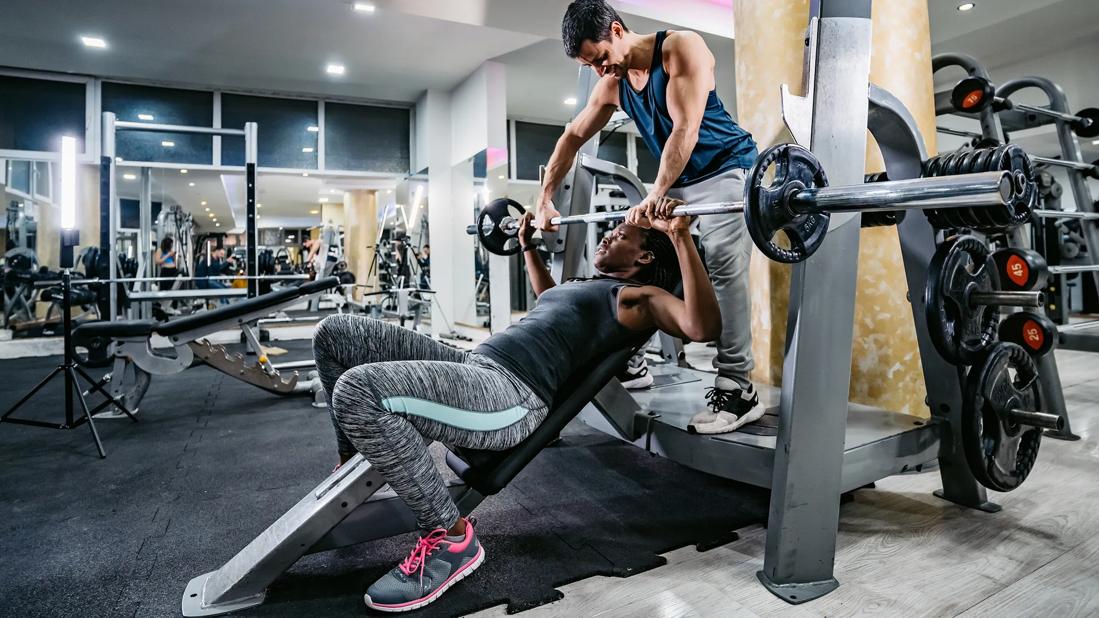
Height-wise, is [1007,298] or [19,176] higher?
[19,176]

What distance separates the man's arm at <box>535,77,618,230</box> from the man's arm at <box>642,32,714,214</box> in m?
0.34

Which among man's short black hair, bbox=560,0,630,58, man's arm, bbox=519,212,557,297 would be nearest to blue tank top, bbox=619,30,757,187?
man's short black hair, bbox=560,0,630,58

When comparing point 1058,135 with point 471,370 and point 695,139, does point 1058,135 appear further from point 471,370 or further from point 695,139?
point 471,370

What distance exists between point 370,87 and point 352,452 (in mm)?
6195

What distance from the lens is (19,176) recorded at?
6.20m

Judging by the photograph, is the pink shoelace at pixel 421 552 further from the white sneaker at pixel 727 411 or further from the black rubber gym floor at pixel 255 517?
the white sneaker at pixel 727 411

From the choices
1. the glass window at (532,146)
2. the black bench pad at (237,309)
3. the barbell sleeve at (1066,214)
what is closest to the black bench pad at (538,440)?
the black bench pad at (237,309)

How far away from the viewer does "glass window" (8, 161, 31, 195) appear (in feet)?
20.0

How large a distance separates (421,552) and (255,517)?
2.22 ft

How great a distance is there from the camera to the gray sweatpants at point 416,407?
106cm

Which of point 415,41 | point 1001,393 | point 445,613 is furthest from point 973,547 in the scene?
point 415,41

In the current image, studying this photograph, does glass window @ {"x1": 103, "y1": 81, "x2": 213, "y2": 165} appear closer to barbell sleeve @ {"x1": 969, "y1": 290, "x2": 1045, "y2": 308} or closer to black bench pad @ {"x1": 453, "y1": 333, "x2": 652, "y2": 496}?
black bench pad @ {"x1": 453, "y1": 333, "x2": 652, "y2": 496}

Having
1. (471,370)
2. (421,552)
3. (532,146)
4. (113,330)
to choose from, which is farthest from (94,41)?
(421,552)

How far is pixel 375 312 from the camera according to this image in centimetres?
539
